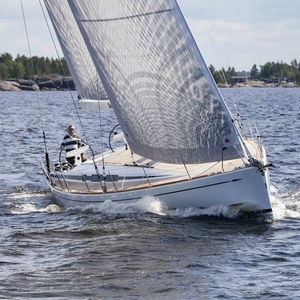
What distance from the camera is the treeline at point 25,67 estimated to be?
157 m

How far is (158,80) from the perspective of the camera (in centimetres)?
1271

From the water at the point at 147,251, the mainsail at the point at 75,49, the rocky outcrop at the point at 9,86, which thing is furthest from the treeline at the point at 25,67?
the water at the point at 147,251

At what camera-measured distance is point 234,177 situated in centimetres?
1249

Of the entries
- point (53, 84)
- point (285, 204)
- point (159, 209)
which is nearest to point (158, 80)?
point (159, 209)

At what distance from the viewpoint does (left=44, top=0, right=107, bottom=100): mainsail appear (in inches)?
651

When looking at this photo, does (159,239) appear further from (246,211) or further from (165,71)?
(165,71)

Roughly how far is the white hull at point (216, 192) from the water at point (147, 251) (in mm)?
200

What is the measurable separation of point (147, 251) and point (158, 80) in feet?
12.2

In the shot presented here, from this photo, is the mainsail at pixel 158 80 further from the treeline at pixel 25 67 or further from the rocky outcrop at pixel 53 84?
the treeline at pixel 25 67

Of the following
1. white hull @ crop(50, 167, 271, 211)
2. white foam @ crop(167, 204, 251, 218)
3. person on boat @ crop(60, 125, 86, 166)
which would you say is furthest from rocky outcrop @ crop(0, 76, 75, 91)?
white foam @ crop(167, 204, 251, 218)

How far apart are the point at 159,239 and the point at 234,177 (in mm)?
2100

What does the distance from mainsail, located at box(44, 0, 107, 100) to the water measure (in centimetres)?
329

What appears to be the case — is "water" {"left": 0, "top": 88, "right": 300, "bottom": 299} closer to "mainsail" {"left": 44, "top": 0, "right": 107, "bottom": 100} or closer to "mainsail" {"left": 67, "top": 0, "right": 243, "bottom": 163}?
"mainsail" {"left": 67, "top": 0, "right": 243, "bottom": 163}

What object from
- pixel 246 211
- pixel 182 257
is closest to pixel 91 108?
pixel 246 211
